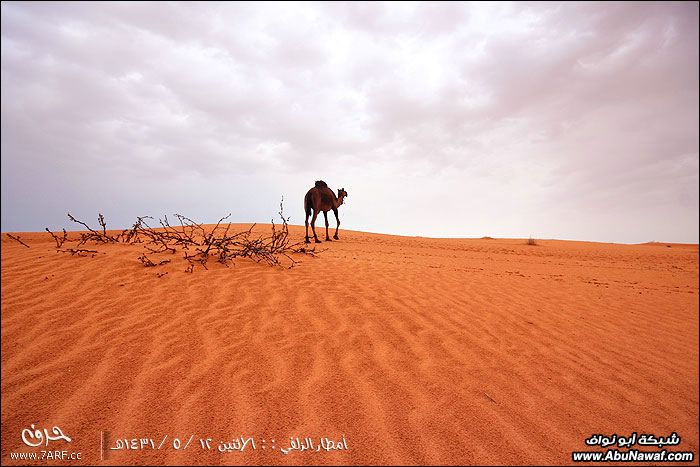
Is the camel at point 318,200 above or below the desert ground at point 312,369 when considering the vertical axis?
above

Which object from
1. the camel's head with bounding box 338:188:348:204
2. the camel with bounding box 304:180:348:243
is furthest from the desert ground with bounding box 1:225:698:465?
the camel's head with bounding box 338:188:348:204

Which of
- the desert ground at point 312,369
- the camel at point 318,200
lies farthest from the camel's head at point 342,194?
the desert ground at point 312,369

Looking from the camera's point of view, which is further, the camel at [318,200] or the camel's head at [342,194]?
the camel's head at [342,194]

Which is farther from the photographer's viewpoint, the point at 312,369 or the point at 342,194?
the point at 342,194

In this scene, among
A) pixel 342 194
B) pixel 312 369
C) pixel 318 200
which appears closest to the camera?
pixel 312 369

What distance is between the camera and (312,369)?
2861 millimetres

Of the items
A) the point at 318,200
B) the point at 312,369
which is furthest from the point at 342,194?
the point at 312,369

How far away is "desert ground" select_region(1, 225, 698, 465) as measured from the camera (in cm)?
206

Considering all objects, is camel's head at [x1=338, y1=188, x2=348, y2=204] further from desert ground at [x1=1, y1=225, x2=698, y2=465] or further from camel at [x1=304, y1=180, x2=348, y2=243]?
desert ground at [x1=1, y1=225, x2=698, y2=465]

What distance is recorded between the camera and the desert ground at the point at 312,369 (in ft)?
6.77

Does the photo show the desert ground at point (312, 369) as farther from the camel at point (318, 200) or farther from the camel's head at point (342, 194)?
the camel's head at point (342, 194)

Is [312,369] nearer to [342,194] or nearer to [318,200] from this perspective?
[318,200]

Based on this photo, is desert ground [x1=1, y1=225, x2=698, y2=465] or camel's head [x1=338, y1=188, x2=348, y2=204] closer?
desert ground [x1=1, y1=225, x2=698, y2=465]

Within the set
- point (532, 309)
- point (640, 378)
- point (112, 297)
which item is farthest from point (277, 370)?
point (532, 309)
